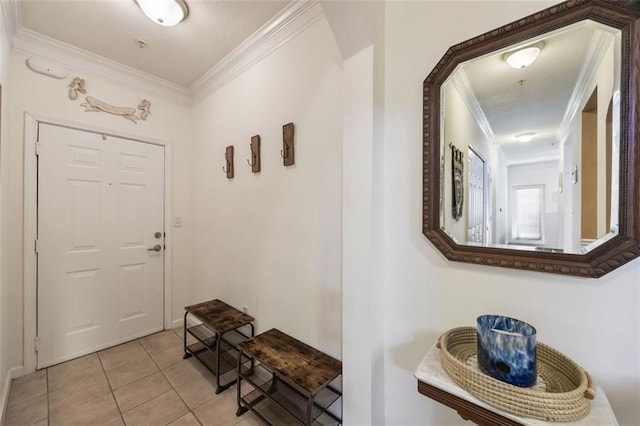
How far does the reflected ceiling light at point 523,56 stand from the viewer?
978 millimetres

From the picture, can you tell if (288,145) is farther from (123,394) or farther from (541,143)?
(123,394)

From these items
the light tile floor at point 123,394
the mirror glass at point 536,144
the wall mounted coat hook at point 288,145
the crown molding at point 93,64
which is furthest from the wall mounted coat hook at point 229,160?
the mirror glass at point 536,144

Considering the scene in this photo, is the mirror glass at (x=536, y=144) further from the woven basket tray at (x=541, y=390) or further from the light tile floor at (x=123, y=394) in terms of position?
the light tile floor at (x=123, y=394)

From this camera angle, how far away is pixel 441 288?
1184 mm

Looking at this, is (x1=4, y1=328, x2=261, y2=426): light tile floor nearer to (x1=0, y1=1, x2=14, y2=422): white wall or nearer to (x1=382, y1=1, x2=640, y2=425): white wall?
(x1=0, y1=1, x2=14, y2=422): white wall

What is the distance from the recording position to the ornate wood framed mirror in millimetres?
827

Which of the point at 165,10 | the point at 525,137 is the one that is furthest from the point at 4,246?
the point at 525,137

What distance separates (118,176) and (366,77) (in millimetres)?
2581

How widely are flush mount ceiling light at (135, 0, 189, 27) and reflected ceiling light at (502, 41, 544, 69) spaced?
1.90 m

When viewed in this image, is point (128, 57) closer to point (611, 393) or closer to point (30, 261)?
point (30, 261)

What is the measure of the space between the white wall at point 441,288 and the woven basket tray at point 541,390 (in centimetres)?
11

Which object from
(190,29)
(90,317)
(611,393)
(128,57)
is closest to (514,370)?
(611,393)

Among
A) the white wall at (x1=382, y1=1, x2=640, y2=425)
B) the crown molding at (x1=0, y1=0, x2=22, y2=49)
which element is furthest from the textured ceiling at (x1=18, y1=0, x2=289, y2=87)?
the white wall at (x1=382, y1=1, x2=640, y2=425)

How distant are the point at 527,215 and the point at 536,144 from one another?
310mm
